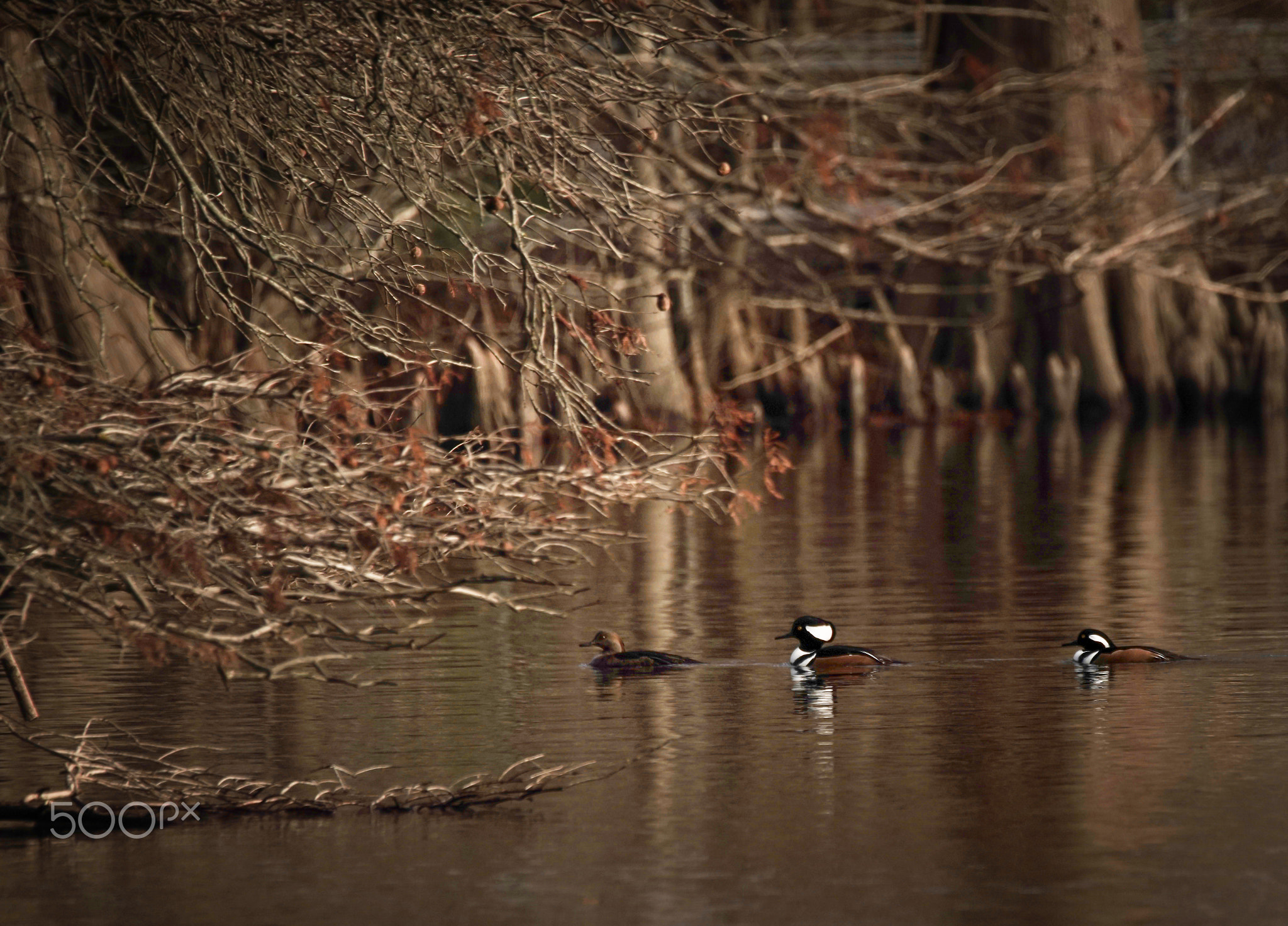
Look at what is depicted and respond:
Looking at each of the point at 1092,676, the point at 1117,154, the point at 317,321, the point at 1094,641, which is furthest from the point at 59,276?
the point at 1117,154

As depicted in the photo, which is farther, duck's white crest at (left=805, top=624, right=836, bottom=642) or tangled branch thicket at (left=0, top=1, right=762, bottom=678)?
duck's white crest at (left=805, top=624, right=836, bottom=642)

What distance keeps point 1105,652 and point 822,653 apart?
57.6 inches

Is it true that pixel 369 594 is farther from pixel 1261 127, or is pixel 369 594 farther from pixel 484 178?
pixel 1261 127

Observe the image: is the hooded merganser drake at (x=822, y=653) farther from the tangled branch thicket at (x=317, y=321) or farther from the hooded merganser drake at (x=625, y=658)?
the tangled branch thicket at (x=317, y=321)

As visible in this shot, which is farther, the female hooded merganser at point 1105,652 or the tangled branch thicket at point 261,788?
the female hooded merganser at point 1105,652

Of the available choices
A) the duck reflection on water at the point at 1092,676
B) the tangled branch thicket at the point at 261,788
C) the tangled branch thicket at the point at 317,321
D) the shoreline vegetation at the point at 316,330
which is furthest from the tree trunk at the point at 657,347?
the tangled branch thicket at the point at 261,788

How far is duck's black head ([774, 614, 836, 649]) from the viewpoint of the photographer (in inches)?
520

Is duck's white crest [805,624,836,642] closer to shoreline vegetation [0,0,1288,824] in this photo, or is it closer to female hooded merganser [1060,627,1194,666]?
shoreline vegetation [0,0,1288,824]

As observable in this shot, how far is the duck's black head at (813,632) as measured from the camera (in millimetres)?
13203

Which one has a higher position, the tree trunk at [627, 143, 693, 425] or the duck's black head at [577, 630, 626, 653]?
the tree trunk at [627, 143, 693, 425]

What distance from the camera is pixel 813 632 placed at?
1324 cm

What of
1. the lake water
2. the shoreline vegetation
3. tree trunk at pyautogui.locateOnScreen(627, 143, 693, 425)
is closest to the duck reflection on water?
the lake water

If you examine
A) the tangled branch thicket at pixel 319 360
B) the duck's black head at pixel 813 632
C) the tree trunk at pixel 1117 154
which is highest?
the tree trunk at pixel 1117 154

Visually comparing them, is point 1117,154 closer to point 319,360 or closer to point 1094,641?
point 1094,641
